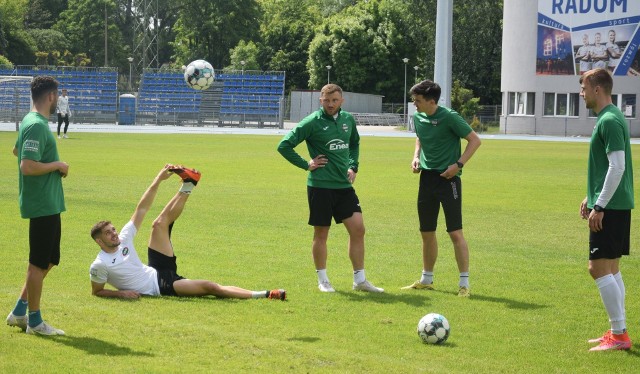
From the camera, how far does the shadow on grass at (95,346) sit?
7.41 m

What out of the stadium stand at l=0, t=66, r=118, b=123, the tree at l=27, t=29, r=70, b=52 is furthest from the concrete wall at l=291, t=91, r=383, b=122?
the tree at l=27, t=29, r=70, b=52

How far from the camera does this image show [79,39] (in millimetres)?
109750

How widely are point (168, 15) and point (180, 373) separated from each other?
371ft

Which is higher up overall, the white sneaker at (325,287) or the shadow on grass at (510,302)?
the white sneaker at (325,287)

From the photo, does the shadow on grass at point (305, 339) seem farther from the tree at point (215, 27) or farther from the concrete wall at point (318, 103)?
the tree at point (215, 27)

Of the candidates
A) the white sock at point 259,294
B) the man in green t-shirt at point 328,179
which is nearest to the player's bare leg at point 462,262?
the man in green t-shirt at point 328,179

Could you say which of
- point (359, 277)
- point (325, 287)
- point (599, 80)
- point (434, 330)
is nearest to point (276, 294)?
point (325, 287)

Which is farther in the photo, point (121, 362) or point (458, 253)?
point (458, 253)

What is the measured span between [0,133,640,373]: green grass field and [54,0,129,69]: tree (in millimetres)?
92027

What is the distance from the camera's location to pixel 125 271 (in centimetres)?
939

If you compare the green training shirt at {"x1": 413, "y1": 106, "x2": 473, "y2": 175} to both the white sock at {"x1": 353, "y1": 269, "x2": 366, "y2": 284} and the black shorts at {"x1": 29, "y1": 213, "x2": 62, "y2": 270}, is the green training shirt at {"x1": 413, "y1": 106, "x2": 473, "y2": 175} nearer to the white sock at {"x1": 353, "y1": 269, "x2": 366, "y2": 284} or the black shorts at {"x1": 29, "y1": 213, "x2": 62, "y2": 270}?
the white sock at {"x1": 353, "y1": 269, "x2": 366, "y2": 284}

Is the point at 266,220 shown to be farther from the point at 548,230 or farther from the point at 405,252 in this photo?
the point at 548,230

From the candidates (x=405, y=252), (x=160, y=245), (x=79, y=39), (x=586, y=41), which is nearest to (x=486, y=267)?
(x=405, y=252)

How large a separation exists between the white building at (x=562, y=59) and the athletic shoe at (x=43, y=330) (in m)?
54.9
